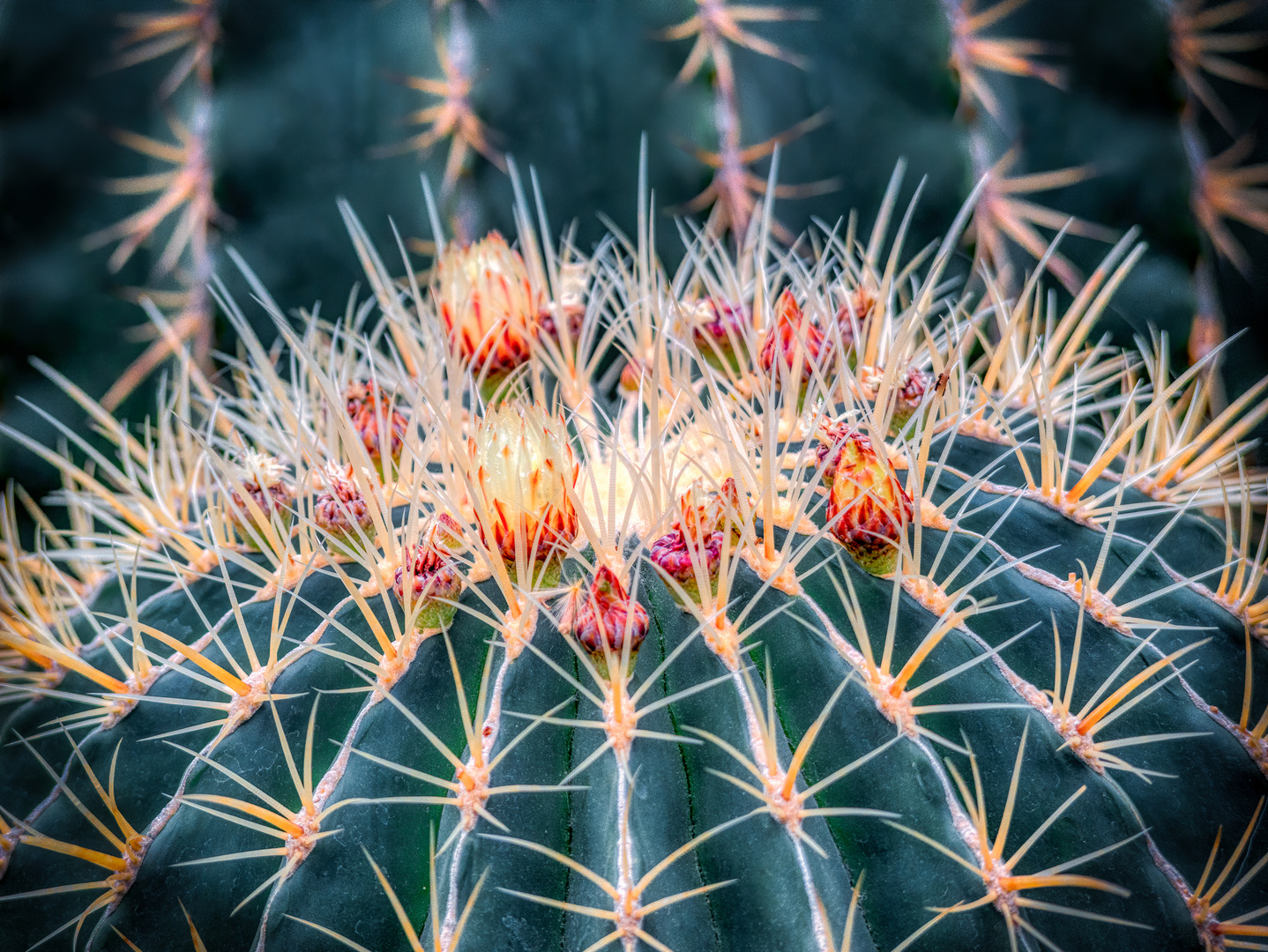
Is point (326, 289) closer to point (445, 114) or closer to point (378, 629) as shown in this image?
point (445, 114)

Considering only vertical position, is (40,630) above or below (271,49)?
below

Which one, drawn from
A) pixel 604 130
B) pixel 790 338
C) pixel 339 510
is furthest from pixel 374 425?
pixel 604 130

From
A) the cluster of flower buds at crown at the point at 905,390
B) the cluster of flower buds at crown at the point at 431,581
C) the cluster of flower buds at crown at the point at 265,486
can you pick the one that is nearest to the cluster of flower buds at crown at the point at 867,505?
the cluster of flower buds at crown at the point at 905,390

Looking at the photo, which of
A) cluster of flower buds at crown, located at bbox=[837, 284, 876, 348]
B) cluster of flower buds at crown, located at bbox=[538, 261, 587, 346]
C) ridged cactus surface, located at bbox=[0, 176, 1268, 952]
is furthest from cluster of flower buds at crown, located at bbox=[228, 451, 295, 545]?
cluster of flower buds at crown, located at bbox=[837, 284, 876, 348]

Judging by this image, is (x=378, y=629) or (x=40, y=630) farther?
Answer: (x=40, y=630)

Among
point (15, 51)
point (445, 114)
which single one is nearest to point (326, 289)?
point (445, 114)

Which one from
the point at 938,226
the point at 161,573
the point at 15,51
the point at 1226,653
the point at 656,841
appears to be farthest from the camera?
the point at 938,226
